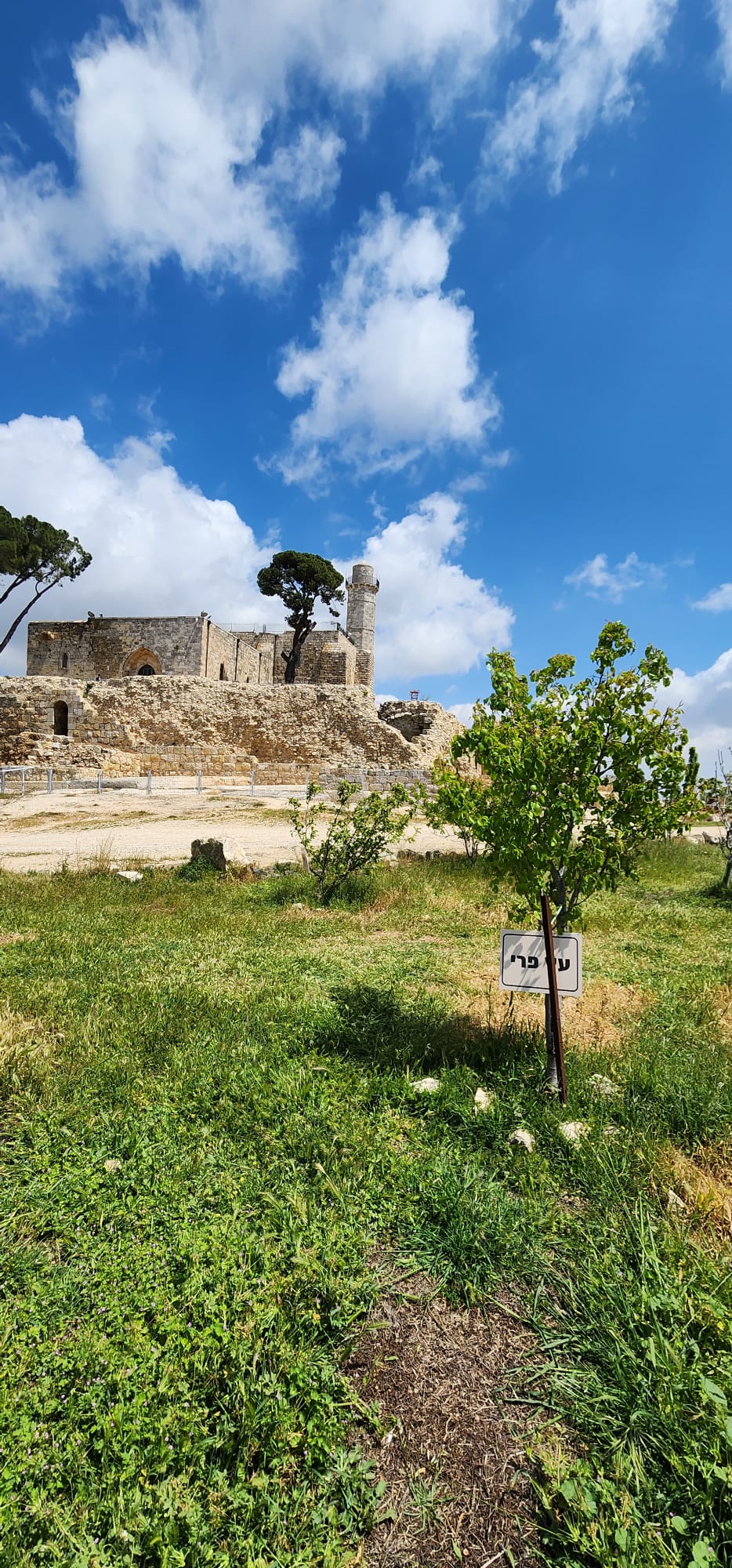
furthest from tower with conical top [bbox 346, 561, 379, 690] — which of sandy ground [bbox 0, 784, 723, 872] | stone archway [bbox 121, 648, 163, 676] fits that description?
sandy ground [bbox 0, 784, 723, 872]

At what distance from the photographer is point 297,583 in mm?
38469

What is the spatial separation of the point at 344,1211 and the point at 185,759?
25.2m

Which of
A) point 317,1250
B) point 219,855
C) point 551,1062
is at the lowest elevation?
point 317,1250

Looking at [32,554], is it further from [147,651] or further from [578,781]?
[578,781]

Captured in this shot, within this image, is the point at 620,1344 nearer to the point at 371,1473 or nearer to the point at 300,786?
the point at 371,1473

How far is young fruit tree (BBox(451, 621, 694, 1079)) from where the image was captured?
3307 mm

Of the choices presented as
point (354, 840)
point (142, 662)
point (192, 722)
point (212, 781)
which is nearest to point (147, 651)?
point (142, 662)

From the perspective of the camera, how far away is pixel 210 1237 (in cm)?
225

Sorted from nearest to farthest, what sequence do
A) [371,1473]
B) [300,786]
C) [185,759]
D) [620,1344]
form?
[371,1473]
[620,1344]
[300,786]
[185,759]

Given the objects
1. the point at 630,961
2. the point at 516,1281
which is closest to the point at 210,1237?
the point at 516,1281

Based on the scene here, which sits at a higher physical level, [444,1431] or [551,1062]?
[551,1062]

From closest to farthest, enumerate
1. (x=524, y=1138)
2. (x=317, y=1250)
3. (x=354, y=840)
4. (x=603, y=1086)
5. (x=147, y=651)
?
(x=317, y=1250) → (x=524, y=1138) → (x=603, y=1086) → (x=354, y=840) → (x=147, y=651)

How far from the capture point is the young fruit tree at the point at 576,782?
3.31m

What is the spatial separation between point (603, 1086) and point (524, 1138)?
0.68 metres
